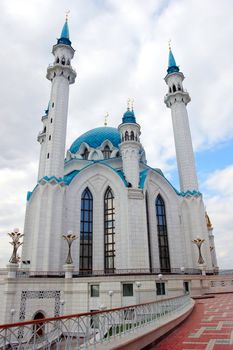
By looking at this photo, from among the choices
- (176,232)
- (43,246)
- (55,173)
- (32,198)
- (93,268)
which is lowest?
(93,268)

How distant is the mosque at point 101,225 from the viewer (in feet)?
64.8

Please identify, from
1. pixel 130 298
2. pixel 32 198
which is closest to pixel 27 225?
pixel 32 198

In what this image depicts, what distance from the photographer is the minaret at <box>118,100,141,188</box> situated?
27.3 metres

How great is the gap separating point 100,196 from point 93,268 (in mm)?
7163

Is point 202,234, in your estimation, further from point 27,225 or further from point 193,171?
point 27,225

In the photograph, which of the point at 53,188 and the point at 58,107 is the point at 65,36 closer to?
the point at 58,107

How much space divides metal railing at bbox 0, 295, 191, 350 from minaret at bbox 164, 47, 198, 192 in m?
23.7

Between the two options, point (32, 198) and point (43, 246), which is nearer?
point (43, 246)

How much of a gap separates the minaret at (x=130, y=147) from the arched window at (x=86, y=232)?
187 inches

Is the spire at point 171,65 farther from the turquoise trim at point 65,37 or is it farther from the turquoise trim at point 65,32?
the turquoise trim at point 65,32

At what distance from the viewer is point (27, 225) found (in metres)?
26.6

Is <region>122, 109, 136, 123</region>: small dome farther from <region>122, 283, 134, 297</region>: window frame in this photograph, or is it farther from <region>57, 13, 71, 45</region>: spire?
<region>122, 283, 134, 297</region>: window frame

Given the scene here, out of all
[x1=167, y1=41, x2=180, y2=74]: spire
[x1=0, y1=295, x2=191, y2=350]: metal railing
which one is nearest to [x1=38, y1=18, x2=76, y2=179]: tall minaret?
[x1=167, y1=41, x2=180, y2=74]: spire

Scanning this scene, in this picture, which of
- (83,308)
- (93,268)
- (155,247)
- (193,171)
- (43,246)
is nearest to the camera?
(83,308)
